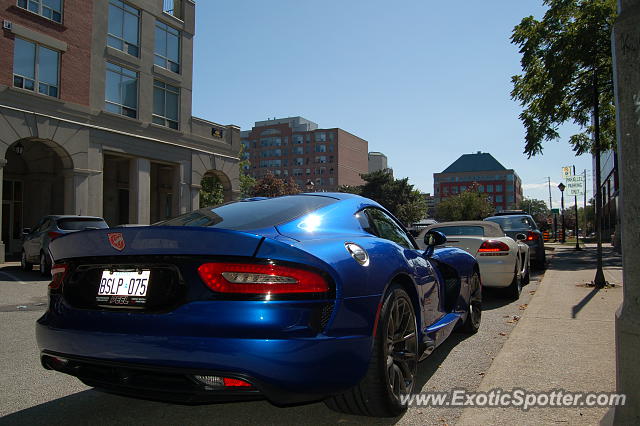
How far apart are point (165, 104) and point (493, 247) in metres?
20.5

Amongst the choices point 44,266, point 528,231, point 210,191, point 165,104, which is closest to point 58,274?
point 44,266

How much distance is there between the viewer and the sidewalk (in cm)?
293

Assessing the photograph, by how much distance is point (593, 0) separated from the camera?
18.9 m

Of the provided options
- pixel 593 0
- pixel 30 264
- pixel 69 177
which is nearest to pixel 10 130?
pixel 69 177

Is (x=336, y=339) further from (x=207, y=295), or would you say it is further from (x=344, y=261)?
(x=207, y=295)

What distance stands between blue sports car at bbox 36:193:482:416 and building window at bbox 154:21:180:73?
78.0 feet

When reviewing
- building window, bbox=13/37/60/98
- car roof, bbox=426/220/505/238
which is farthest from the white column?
car roof, bbox=426/220/505/238

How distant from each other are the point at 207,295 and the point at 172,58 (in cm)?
2531

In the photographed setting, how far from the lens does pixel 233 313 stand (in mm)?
2193

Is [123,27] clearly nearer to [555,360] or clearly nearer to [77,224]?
[77,224]

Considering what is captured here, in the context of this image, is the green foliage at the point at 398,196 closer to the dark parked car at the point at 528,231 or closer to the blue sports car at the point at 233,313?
the dark parked car at the point at 528,231

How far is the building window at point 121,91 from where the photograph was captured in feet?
70.1

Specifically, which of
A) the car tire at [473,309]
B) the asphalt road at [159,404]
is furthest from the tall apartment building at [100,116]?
the car tire at [473,309]

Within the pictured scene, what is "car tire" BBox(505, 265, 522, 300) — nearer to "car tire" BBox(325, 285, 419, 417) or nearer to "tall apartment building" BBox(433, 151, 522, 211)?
"car tire" BBox(325, 285, 419, 417)
